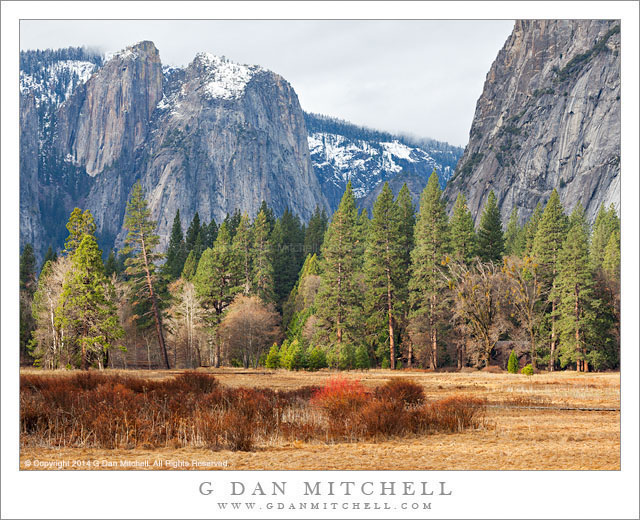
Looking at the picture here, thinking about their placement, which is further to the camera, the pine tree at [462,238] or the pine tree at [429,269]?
the pine tree at [462,238]

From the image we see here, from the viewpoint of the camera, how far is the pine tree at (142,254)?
41.3 m

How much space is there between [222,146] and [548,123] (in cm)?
7952

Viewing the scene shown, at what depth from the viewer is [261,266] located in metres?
55.5

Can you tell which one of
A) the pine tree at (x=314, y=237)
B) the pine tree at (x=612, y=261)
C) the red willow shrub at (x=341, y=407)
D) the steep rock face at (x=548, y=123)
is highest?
the steep rock face at (x=548, y=123)

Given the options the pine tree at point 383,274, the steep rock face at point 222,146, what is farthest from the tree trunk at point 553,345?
the steep rock face at point 222,146

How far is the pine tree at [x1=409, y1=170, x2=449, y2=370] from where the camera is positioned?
41969 mm

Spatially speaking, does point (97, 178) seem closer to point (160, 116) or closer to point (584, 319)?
point (160, 116)

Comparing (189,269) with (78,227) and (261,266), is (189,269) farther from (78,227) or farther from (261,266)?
(78,227)

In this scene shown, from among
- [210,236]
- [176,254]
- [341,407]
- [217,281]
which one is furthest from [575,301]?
[210,236]

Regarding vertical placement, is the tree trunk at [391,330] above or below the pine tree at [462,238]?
below

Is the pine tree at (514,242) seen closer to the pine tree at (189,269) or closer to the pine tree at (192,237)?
the pine tree at (189,269)

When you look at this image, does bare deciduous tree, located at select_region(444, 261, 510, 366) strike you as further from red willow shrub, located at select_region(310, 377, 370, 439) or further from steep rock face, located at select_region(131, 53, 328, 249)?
steep rock face, located at select_region(131, 53, 328, 249)

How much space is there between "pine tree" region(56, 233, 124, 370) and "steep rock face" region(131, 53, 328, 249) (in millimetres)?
98413

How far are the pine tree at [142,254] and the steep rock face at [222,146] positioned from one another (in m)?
87.8
